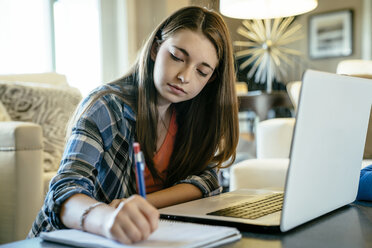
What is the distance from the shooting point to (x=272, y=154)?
2.06 m

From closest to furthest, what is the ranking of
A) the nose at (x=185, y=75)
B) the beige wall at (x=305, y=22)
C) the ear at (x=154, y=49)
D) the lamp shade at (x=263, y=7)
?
the nose at (x=185, y=75) < the ear at (x=154, y=49) < the lamp shade at (x=263, y=7) < the beige wall at (x=305, y=22)

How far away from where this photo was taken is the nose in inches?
35.6

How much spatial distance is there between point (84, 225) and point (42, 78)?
6.64 feet

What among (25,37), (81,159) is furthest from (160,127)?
(25,37)

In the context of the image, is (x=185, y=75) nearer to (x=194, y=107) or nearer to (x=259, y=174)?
(x=194, y=107)

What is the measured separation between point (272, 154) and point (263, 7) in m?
0.66

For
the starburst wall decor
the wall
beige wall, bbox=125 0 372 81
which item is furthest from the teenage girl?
the wall

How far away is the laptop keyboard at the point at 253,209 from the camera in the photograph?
0.68 meters

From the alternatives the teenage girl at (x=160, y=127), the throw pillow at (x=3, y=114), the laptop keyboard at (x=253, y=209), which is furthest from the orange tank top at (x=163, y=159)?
the throw pillow at (x=3, y=114)

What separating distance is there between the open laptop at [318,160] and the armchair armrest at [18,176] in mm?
1006

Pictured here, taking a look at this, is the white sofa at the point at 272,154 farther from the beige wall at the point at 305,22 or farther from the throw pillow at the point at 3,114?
the beige wall at the point at 305,22

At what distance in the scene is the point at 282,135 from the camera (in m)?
2.02

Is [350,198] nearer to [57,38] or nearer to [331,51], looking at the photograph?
[57,38]

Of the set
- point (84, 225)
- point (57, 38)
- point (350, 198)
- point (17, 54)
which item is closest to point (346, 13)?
point (57, 38)
